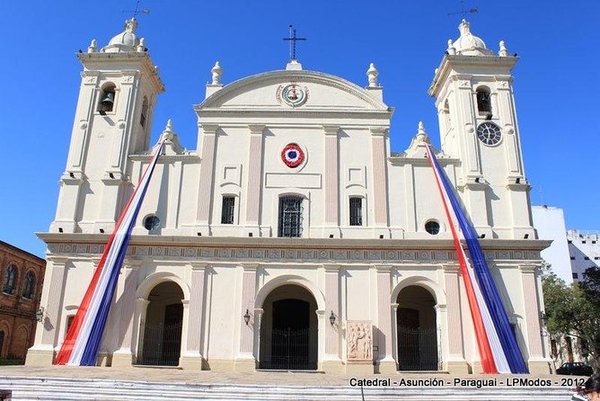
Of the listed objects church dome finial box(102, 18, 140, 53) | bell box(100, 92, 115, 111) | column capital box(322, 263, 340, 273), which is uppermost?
church dome finial box(102, 18, 140, 53)

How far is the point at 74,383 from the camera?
12047 mm

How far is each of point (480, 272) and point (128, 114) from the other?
16.5 m

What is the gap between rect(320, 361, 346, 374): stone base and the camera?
1980 centimetres

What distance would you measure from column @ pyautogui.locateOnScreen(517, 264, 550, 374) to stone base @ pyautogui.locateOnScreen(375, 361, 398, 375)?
16.6 feet

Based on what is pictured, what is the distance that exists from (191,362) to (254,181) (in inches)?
305

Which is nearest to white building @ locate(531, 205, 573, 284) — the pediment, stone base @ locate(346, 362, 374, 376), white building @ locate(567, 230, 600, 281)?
white building @ locate(567, 230, 600, 281)

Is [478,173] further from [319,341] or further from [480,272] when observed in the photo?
[319,341]

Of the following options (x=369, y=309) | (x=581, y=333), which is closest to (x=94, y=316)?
(x=369, y=309)

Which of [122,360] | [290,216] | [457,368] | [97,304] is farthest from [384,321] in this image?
[97,304]

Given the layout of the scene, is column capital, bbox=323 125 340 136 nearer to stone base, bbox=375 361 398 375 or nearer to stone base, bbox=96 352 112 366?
stone base, bbox=375 361 398 375

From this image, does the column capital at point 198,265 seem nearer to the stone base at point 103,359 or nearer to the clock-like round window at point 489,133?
the stone base at point 103,359

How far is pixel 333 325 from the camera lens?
20500 mm

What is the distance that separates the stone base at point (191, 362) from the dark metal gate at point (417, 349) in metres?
7.87

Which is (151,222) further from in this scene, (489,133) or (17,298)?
(17,298)
